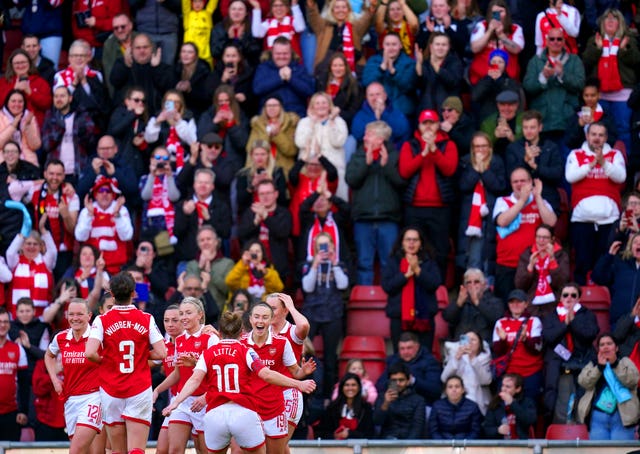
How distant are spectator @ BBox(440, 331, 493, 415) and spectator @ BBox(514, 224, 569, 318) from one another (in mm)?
884

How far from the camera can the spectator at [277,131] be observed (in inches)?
832

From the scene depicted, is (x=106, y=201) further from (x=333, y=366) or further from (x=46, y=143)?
(x=333, y=366)

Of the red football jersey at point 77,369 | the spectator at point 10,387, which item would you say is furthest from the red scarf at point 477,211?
the red football jersey at point 77,369

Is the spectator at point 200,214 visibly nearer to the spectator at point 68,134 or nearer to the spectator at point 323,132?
the spectator at point 323,132

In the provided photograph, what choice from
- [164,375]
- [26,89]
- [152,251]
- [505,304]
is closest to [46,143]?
[26,89]

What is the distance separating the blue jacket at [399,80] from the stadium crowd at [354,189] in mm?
30

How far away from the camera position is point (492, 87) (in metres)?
21.5

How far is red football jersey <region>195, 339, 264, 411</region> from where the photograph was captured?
14867mm

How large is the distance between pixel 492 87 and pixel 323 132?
7.45 feet

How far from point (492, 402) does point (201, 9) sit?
698 cm

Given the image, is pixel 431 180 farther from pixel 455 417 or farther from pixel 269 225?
pixel 455 417

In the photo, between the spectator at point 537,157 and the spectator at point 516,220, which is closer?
the spectator at point 516,220

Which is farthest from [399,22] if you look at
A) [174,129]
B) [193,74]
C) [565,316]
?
[565,316]

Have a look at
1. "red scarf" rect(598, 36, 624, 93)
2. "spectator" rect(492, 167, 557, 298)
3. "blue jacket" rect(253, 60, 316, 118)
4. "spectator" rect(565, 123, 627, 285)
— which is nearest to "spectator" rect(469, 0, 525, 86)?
"red scarf" rect(598, 36, 624, 93)
